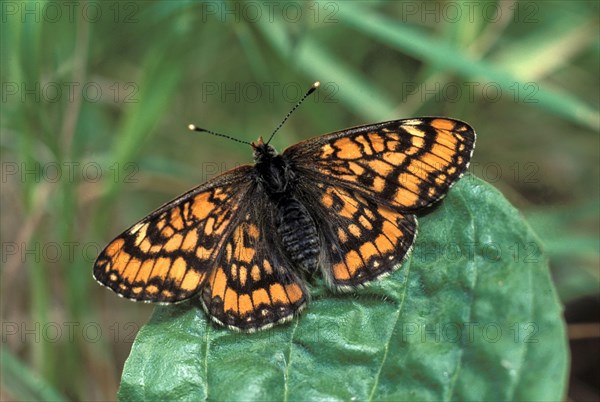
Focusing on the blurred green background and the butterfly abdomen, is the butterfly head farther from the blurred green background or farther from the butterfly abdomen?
the blurred green background

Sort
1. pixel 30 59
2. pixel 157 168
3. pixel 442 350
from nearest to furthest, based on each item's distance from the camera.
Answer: pixel 442 350, pixel 30 59, pixel 157 168

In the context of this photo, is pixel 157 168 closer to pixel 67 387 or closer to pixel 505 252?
pixel 67 387

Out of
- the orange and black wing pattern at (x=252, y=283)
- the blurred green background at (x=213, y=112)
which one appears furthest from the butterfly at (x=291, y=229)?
the blurred green background at (x=213, y=112)

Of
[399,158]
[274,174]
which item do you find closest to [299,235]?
[274,174]

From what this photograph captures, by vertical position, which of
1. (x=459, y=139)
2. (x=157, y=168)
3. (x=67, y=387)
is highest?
(x=459, y=139)

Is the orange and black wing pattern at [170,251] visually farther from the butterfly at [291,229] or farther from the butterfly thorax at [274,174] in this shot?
the butterfly thorax at [274,174]

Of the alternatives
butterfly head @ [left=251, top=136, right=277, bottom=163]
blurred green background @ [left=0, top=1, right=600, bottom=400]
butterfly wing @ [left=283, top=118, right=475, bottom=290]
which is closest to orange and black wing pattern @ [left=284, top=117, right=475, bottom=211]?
butterfly wing @ [left=283, top=118, right=475, bottom=290]

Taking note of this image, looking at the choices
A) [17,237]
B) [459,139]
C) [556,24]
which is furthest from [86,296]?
[556,24]
